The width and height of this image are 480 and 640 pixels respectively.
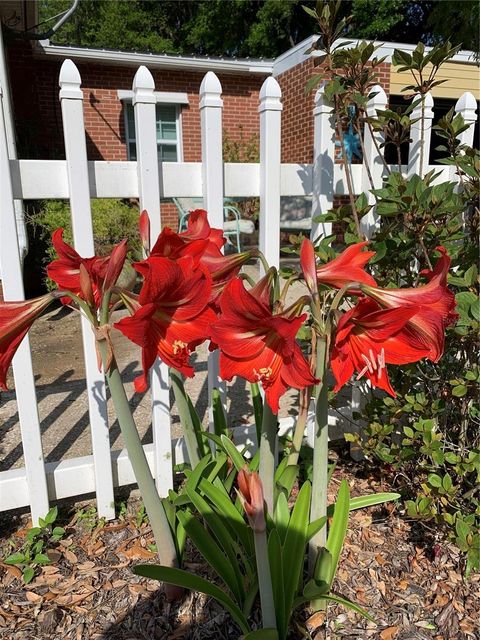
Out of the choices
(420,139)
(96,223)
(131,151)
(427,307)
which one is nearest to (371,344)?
(427,307)

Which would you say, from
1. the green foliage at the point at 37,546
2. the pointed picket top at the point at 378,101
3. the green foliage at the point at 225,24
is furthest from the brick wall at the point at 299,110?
the green foliage at the point at 37,546

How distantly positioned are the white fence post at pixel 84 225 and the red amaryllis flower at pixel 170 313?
0.89 metres

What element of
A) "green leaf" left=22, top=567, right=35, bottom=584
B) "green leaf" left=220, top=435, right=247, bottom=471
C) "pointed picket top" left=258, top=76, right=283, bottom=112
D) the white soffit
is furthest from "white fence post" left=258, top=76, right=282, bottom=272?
the white soffit

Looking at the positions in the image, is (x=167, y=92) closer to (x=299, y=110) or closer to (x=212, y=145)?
(x=299, y=110)

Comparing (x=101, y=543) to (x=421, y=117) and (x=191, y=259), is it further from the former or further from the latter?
(x=421, y=117)

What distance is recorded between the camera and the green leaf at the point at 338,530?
160cm

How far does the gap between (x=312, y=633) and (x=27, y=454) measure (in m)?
1.26

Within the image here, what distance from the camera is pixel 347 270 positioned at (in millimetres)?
1284

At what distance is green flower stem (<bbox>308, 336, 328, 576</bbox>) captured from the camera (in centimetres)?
131

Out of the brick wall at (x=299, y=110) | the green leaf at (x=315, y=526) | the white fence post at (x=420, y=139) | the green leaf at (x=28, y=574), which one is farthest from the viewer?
the brick wall at (x=299, y=110)

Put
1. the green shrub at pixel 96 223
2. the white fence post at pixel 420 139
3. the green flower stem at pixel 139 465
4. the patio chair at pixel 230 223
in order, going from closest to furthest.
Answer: the green flower stem at pixel 139 465, the white fence post at pixel 420 139, the green shrub at pixel 96 223, the patio chair at pixel 230 223

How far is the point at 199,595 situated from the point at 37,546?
69cm

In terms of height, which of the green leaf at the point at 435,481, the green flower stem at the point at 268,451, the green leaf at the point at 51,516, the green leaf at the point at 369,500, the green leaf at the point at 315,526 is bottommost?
the green leaf at the point at 51,516

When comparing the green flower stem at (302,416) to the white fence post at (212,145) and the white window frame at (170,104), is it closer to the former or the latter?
the white fence post at (212,145)
